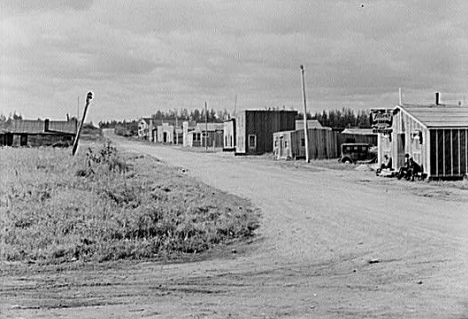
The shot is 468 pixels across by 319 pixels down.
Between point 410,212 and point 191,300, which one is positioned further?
point 410,212

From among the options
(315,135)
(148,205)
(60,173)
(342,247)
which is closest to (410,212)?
(342,247)

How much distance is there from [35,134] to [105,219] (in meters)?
59.9

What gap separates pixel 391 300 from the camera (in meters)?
6.79

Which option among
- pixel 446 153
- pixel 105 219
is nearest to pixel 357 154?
pixel 446 153

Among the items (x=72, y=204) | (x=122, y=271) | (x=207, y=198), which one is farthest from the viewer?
(x=207, y=198)

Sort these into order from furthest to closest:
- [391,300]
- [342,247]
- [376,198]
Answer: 1. [376,198]
2. [342,247]
3. [391,300]

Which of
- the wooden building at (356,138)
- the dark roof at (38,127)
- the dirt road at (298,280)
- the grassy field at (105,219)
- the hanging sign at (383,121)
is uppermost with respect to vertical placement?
Answer: the dark roof at (38,127)

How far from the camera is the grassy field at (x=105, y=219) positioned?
9930mm

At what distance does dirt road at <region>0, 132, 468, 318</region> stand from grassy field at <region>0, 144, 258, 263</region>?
0.78 meters

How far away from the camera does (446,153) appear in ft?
81.8

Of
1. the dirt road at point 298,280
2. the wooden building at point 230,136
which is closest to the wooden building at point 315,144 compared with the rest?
the wooden building at point 230,136

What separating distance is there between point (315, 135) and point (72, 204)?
3485 cm

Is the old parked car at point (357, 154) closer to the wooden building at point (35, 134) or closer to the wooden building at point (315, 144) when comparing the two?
the wooden building at point (315, 144)

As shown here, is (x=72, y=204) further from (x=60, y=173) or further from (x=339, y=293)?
(x=339, y=293)
